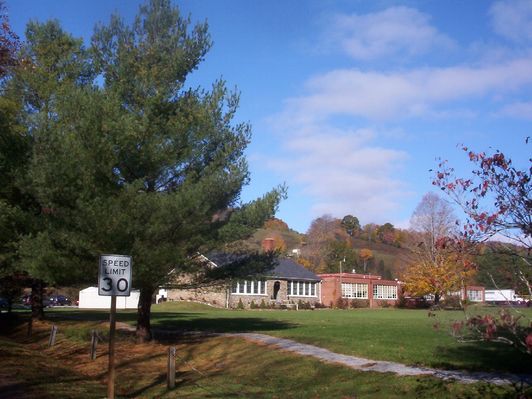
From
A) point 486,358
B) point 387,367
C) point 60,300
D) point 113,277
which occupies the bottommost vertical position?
point 387,367

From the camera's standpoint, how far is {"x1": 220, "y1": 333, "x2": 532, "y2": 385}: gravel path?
11930 millimetres

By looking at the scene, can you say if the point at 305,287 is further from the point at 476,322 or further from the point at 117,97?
the point at 476,322

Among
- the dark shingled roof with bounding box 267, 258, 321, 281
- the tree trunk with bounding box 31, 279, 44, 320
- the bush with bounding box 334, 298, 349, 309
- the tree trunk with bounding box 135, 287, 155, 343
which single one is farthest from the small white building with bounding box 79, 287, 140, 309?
the tree trunk with bounding box 135, 287, 155, 343

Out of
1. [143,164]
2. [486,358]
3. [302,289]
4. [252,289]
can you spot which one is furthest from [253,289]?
[486,358]

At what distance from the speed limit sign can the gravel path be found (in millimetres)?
6375

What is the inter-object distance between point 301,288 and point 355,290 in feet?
30.7

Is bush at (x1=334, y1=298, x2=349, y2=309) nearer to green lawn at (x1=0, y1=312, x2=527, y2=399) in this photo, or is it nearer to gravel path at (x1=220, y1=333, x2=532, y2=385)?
green lawn at (x1=0, y1=312, x2=527, y2=399)

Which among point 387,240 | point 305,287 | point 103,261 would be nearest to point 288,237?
point 387,240

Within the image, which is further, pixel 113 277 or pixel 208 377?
pixel 208 377

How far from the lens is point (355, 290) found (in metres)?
71.7

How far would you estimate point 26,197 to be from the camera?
22203mm

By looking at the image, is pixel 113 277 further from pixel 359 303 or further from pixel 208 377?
pixel 359 303

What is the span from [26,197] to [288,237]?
123 metres

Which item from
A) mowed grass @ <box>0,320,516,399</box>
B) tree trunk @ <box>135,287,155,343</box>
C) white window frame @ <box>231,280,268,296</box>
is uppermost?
white window frame @ <box>231,280,268,296</box>
